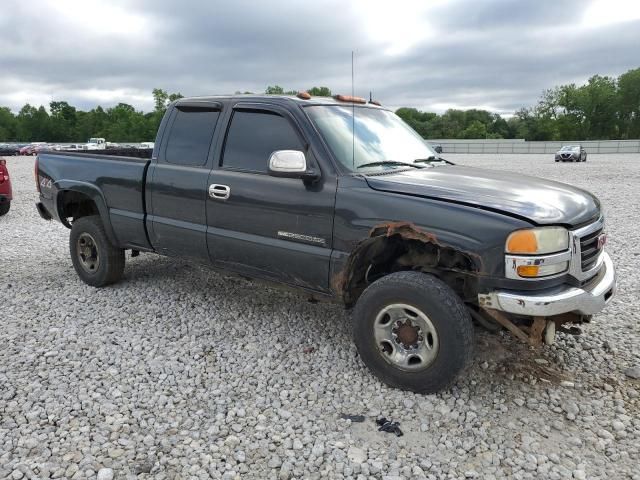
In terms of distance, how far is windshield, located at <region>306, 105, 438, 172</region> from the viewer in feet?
12.9

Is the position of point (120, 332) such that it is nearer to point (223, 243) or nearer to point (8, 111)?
point (223, 243)

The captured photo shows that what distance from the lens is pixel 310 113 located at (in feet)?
13.4

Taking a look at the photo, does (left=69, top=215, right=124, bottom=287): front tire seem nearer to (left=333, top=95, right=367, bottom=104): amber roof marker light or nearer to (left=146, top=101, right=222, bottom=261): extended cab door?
(left=146, top=101, right=222, bottom=261): extended cab door

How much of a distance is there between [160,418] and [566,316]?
8.80ft

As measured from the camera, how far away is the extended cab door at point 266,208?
150 inches

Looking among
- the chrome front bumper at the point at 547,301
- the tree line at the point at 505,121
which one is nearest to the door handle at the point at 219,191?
the chrome front bumper at the point at 547,301

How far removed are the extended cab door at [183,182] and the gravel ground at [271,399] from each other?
74cm

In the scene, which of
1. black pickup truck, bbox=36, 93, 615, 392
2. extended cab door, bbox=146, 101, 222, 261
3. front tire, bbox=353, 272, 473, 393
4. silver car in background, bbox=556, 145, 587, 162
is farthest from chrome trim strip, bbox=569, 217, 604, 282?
silver car in background, bbox=556, 145, 587, 162

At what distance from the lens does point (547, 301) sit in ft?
10.1

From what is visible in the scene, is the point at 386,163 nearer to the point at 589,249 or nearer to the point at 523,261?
the point at 523,261

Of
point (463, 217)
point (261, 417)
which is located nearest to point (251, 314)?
point (261, 417)

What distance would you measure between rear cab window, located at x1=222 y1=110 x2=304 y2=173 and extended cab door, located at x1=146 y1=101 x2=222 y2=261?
23 cm

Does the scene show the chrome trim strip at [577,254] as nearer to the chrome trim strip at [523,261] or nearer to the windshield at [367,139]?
the chrome trim strip at [523,261]

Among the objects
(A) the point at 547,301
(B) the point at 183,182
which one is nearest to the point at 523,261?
(A) the point at 547,301
